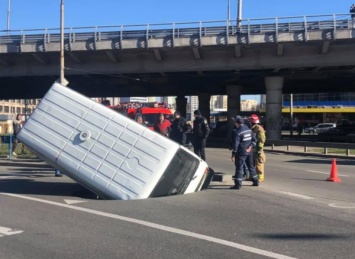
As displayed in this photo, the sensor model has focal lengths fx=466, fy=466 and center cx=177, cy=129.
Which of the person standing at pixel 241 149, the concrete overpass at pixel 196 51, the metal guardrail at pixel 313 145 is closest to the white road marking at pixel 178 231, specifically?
the person standing at pixel 241 149

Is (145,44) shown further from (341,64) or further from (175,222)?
(175,222)

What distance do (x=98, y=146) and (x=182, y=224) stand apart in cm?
270

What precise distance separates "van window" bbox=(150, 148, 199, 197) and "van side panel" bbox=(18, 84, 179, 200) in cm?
20

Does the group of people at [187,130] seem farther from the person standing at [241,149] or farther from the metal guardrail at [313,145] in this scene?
the metal guardrail at [313,145]

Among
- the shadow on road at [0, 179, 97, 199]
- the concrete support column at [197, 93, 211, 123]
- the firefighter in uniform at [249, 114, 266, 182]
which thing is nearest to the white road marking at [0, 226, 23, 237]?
the shadow on road at [0, 179, 97, 199]

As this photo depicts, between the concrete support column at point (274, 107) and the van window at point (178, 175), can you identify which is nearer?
the van window at point (178, 175)

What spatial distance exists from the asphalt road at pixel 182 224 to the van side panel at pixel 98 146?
431 millimetres

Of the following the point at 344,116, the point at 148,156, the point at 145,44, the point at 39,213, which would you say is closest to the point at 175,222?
the point at 148,156

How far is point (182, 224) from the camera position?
7199 mm

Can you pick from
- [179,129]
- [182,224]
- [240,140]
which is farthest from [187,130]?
[182,224]

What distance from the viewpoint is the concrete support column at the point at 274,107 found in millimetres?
36781

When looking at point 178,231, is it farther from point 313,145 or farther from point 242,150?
point 313,145

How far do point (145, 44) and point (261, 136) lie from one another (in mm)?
22307

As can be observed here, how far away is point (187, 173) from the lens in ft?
31.6
